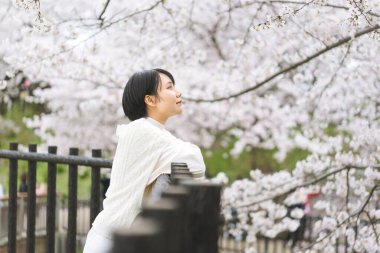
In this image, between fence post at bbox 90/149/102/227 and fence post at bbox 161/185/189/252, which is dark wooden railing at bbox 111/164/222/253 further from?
fence post at bbox 90/149/102/227

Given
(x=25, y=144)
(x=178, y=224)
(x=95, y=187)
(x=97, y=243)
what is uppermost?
(x=25, y=144)

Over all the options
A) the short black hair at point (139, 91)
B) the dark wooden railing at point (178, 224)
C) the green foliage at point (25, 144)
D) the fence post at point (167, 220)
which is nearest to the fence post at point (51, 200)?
the short black hair at point (139, 91)

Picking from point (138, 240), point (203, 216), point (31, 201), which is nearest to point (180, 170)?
point (203, 216)

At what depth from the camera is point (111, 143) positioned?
41.9ft

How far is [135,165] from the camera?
2.50 metres

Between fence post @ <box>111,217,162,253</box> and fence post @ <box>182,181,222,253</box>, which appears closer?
fence post @ <box>111,217,162,253</box>

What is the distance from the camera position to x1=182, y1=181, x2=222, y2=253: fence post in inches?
55.9

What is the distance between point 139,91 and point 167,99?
0.11m

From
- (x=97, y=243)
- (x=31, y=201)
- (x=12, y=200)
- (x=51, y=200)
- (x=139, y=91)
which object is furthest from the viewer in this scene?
(x=12, y=200)

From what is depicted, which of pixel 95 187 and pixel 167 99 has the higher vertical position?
pixel 167 99

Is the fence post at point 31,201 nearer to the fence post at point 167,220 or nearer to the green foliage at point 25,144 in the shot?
the fence post at point 167,220

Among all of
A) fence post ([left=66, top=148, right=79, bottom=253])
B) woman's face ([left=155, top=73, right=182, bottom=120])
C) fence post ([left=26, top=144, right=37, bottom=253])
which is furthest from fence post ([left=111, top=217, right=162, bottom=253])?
fence post ([left=26, top=144, right=37, bottom=253])

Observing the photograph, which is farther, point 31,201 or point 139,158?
point 31,201

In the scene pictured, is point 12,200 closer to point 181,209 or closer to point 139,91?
point 139,91
